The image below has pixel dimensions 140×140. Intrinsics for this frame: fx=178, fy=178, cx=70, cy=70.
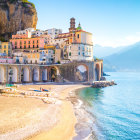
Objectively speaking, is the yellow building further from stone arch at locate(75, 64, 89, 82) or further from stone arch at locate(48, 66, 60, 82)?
stone arch at locate(75, 64, 89, 82)

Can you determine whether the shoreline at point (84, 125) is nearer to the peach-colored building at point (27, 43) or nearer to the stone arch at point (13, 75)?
the stone arch at point (13, 75)

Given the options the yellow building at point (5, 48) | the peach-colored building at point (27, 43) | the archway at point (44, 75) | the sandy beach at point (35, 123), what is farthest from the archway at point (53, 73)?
the sandy beach at point (35, 123)

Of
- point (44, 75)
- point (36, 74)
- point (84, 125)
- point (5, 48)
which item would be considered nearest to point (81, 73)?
point (44, 75)

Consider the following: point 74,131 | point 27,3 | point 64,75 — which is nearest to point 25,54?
point 64,75

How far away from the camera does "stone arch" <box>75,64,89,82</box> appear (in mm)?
88938

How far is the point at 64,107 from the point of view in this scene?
41281 millimetres

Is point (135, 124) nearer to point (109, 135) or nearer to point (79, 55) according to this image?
point (109, 135)

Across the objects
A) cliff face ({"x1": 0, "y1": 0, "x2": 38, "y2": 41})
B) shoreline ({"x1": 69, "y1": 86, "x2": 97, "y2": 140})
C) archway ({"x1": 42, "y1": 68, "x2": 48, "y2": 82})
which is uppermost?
cliff face ({"x1": 0, "y1": 0, "x2": 38, "y2": 41})

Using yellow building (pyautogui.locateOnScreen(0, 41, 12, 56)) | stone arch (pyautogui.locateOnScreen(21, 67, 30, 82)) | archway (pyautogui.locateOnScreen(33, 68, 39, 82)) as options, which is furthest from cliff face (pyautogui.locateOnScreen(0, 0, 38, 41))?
stone arch (pyautogui.locateOnScreen(21, 67, 30, 82))

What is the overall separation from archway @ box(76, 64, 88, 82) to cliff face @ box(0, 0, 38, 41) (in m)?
50.9

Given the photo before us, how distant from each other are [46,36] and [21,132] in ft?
286

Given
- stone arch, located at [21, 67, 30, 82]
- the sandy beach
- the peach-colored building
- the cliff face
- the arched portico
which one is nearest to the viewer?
the sandy beach

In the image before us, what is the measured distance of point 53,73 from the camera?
92062mm

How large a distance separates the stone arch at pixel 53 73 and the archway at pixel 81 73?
10.0 metres
